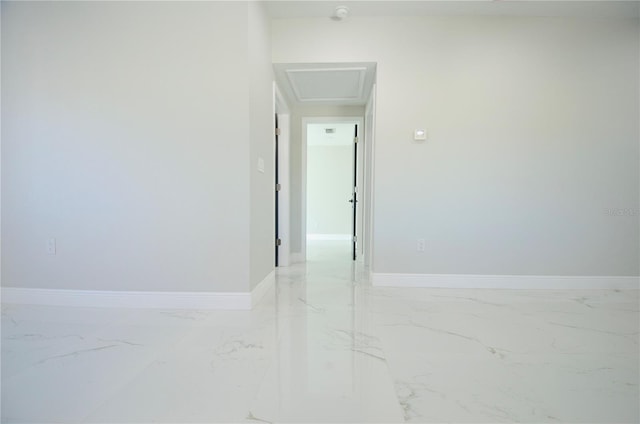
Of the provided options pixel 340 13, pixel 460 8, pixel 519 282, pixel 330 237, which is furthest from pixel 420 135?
pixel 330 237

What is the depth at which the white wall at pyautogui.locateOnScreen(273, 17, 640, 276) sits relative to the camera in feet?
8.50

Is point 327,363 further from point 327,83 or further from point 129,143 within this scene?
point 327,83

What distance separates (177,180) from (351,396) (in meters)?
1.81

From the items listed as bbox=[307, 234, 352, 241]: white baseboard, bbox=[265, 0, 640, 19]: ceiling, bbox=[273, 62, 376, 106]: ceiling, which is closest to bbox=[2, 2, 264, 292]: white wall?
bbox=[265, 0, 640, 19]: ceiling

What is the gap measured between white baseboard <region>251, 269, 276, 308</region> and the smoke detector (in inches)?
95.6

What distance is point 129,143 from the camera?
2104 millimetres

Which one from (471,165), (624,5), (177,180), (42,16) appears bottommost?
(177,180)

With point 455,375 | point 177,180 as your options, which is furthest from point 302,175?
point 455,375

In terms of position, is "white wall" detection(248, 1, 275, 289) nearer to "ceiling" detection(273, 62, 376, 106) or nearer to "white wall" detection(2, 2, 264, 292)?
"white wall" detection(2, 2, 264, 292)

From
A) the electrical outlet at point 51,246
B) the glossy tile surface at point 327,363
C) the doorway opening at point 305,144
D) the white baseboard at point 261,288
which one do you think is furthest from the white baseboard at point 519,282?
the electrical outlet at point 51,246

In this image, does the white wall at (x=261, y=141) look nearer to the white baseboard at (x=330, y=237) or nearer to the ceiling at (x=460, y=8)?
the ceiling at (x=460, y=8)

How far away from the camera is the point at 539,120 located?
2.62 m

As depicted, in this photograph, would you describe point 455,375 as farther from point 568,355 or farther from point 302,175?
point 302,175

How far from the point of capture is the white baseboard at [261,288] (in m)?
2.18
